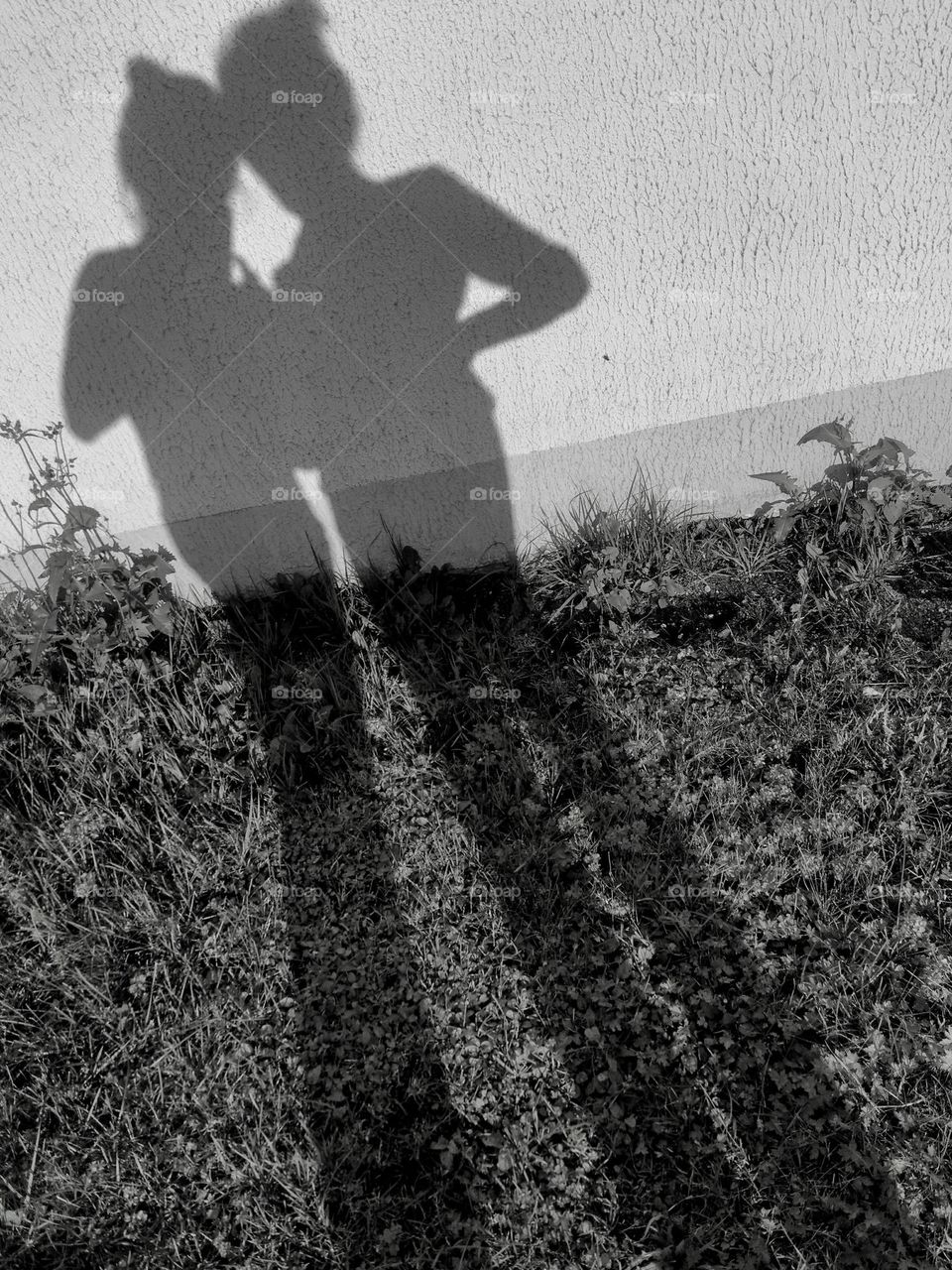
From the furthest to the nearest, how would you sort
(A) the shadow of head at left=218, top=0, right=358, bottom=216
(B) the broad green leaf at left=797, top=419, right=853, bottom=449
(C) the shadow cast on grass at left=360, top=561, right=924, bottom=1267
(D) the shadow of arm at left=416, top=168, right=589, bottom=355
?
1. (B) the broad green leaf at left=797, top=419, right=853, bottom=449
2. (D) the shadow of arm at left=416, top=168, right=589, bottom=355
3. (A) the shadow of head at left=218, top=0, right=358, bottom=216
4. (C) the shadow cast on grass at left=360, top=561, right=924, bottom=1267

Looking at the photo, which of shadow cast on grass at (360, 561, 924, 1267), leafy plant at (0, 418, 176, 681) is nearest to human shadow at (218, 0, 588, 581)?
leafy plant at (0, 418, 176, 681)

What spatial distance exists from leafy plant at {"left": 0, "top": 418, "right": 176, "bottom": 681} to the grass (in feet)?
0.25

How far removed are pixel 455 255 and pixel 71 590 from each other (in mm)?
1808

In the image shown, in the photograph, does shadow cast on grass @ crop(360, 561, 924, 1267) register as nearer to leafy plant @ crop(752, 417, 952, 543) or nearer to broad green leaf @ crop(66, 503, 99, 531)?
leafy plant @ crop(752, 417, 952, 543)

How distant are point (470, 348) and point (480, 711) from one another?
1.33 meters

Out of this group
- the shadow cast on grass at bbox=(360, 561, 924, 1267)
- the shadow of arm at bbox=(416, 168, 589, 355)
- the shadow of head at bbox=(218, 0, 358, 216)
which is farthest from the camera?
the shadow of arm at bbox=(416, 168, 589, 355)

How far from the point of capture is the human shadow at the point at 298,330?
2.69m

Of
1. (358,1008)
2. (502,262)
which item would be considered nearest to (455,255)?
(502,262)

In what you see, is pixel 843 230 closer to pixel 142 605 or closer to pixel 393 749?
pixel 393 749

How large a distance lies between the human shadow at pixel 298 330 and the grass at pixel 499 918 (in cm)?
14

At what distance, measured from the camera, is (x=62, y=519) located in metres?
3.27

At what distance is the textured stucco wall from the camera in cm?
268

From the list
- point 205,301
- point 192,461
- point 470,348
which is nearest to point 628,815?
point 470,348

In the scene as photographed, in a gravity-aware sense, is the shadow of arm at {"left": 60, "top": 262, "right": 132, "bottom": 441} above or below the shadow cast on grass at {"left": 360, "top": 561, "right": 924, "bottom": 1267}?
above
